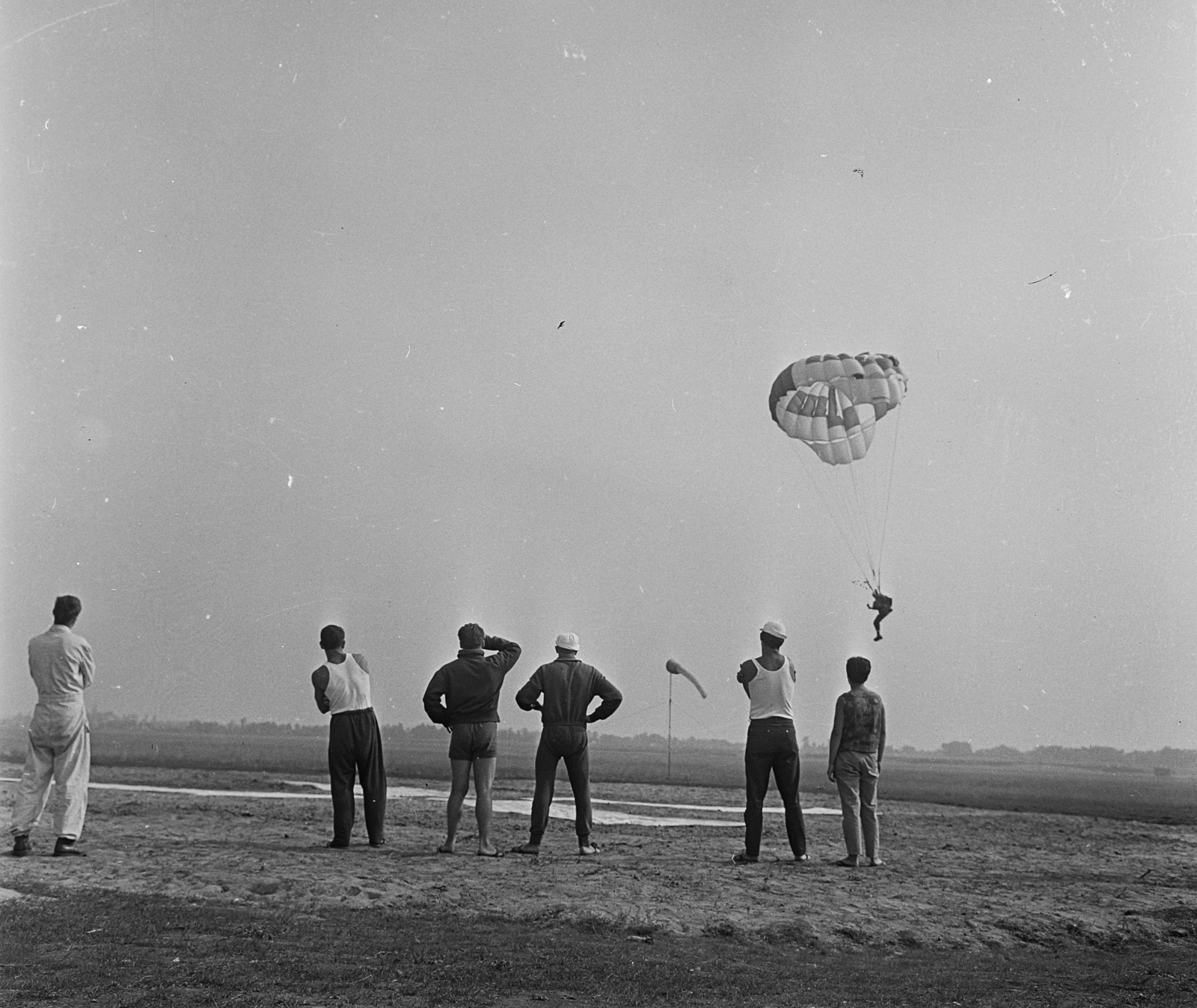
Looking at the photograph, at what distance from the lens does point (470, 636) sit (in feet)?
33.8

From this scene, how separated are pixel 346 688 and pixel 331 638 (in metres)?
0.48

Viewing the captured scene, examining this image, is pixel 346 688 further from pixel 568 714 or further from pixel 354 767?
pixel 568 714

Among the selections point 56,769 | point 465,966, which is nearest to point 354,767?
point 56,769

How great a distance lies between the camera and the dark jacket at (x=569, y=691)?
10.4 meters

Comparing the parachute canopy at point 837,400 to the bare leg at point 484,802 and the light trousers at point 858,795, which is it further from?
the bare leg at point 484,802

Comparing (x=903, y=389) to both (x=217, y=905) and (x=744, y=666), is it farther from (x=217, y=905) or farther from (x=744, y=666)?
(x=217, y=905)

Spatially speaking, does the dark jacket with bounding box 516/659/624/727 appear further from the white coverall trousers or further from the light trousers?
the white coverall trousers

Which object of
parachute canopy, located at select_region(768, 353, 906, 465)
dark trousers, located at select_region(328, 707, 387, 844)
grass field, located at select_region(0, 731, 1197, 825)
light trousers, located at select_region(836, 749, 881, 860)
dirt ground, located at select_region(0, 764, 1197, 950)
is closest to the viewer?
dirt ground, located at select_region(0, 764, 1197, 950)

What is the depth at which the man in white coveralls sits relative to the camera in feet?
29.3

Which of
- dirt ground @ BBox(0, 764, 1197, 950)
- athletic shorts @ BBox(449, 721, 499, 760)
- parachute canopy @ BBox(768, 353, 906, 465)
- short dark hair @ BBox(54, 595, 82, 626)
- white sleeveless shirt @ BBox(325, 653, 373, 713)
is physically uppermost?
parachute canopy @ BBox(768, 353, 906, 465)

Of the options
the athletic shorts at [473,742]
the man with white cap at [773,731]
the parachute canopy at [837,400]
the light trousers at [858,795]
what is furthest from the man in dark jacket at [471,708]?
the parachute canopy at [837,400]

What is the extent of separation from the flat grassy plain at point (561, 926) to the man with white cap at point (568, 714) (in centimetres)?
57

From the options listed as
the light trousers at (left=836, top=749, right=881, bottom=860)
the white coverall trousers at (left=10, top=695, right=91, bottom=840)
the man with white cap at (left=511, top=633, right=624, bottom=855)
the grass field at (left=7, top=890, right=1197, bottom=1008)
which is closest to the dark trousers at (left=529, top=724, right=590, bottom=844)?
the man with white cap at (left=511, top=633, right=624, bottom=855)

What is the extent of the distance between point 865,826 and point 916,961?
3.81m
